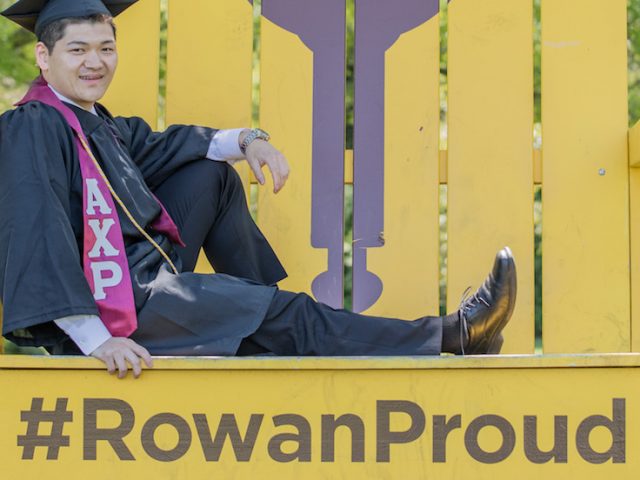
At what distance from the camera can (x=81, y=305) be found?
9.36 feet

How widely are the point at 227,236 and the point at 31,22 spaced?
2.51 feet

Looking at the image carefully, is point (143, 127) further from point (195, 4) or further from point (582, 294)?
point (582, 294)

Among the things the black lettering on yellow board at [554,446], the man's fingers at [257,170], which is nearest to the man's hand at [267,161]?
the man's fingers at [257,170]

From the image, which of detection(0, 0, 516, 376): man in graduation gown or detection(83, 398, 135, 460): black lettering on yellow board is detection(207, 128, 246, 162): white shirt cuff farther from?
detection(83, 398, 135, 460): black lettering on yellow board

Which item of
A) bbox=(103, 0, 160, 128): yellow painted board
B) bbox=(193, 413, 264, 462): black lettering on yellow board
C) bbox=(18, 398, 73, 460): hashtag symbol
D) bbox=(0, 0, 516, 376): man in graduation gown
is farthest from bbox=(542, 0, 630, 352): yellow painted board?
bbox=(18, 398, 73, 460): hashtag symbol

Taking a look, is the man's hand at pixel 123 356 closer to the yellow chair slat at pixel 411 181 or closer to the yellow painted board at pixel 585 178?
the yellow chair slat at pixel 411 181

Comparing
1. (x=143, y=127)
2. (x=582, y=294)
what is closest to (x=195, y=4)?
(x=143, y=127)

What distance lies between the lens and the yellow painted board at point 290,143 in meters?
3.87

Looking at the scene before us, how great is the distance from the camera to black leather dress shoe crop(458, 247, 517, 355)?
9.89 ft

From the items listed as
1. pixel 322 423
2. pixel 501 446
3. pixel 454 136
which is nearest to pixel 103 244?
pixel 322 423

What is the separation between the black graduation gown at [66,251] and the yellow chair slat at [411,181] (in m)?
0.81

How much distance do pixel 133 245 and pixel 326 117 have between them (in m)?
0.99

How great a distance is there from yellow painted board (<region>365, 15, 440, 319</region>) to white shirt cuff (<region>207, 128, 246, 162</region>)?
2.12 feet

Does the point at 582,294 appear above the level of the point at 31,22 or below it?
below
